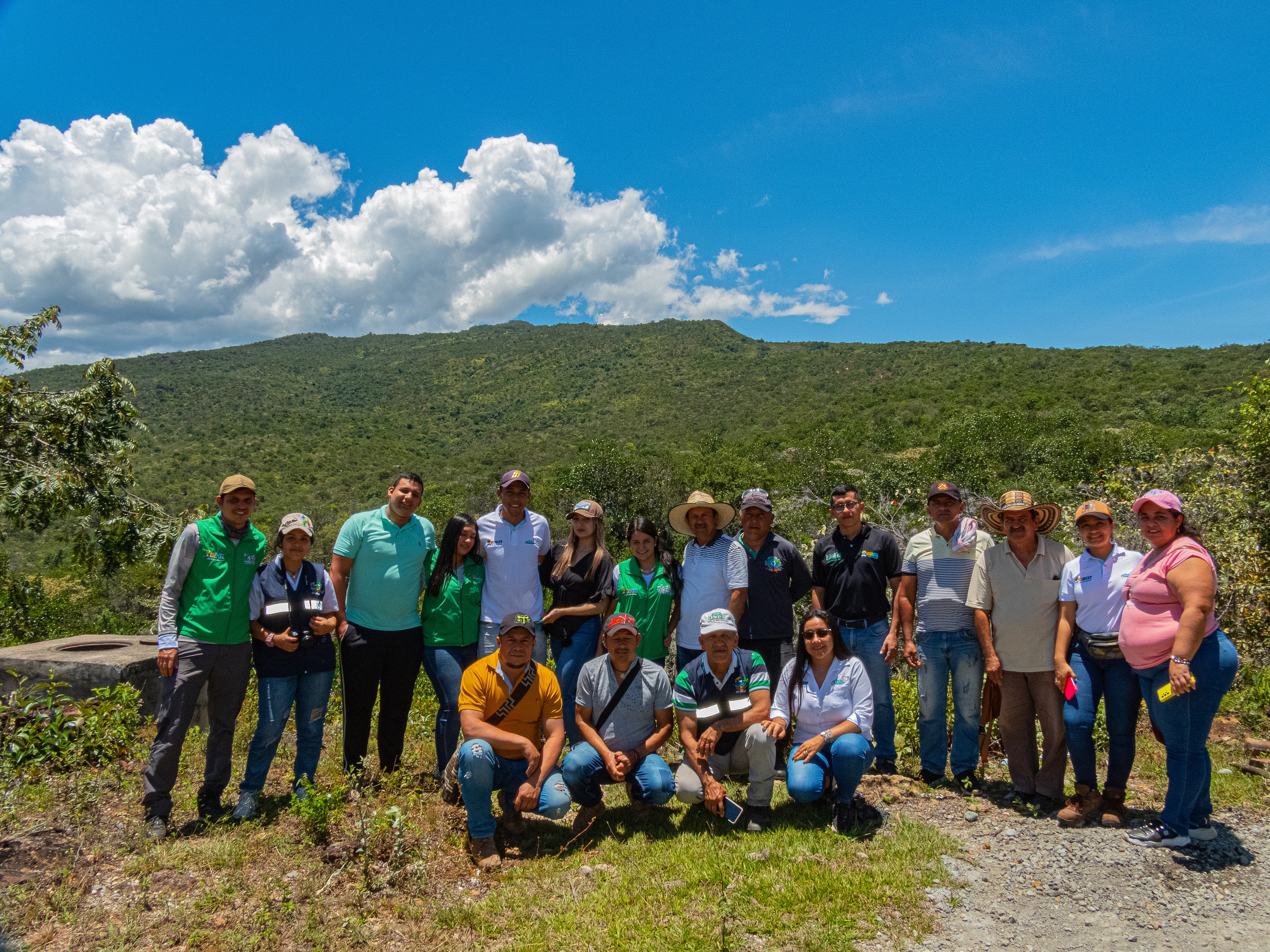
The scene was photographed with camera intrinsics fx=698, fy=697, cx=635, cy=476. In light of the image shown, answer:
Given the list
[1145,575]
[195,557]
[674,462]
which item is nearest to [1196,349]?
[674,462]

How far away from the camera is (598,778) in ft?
13.4

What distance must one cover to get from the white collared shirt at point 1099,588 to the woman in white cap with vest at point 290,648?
438 centimetres

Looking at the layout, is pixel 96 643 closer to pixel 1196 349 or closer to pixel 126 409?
pixel 126 409

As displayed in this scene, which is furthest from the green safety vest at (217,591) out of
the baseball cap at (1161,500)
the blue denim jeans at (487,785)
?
the baseball cap at (1161,500)

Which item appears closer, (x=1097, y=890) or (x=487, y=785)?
(x=1097, y=890)

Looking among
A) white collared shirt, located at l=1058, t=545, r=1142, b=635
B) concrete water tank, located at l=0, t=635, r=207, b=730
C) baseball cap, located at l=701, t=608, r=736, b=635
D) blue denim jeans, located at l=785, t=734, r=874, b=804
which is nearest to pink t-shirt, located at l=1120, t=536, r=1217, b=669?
white collared shirt, located at l=1058, t=545, r=1142, b=635

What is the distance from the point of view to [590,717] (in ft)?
13.6

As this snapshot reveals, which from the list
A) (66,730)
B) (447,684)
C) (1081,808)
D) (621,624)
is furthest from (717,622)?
(66,730)

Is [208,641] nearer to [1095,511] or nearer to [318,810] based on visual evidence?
[318,810]

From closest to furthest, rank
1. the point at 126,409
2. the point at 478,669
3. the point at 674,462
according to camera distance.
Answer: the point at 478,669
the point at 126,409
the point at 674,462

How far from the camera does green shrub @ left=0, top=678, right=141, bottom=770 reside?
4.62 m

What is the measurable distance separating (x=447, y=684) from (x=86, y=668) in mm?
3195

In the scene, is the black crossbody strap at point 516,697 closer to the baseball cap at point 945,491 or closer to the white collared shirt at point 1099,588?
the baseball cap at point 945,491

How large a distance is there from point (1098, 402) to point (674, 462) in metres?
24.6
